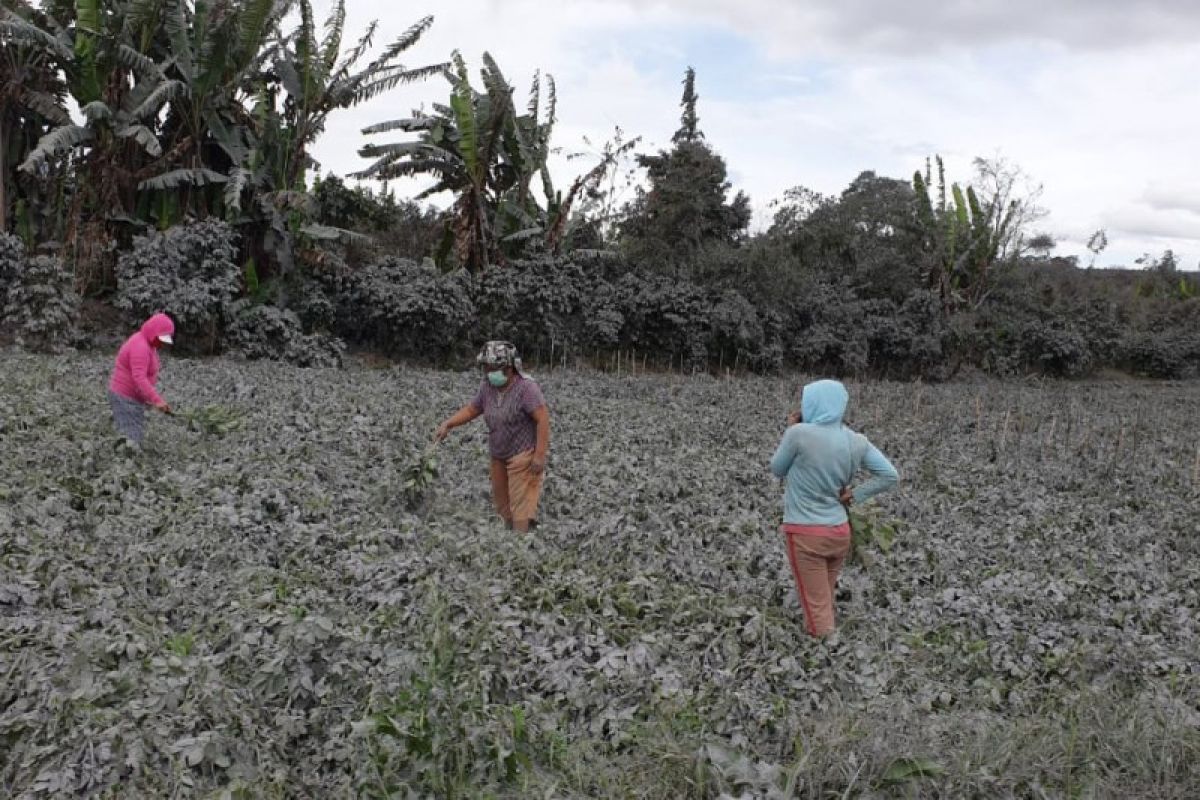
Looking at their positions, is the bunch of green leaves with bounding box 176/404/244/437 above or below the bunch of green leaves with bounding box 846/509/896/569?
above

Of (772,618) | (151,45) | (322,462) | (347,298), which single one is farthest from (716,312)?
(772,618)

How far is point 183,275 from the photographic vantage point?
19.2 metres

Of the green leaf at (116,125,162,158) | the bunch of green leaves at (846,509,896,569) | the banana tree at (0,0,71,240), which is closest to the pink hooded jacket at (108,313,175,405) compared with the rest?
the bunch of green leaves at (846,509,896,569)

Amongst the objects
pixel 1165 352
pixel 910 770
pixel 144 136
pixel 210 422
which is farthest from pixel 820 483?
pixel 1165 352

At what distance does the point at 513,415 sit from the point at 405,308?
582 inches

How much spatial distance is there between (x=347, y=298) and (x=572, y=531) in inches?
619

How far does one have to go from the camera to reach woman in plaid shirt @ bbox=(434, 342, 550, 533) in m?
6.95

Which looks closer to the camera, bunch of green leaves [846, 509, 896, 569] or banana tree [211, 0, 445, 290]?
bunch of green leaves [846, 509, 896, 569]

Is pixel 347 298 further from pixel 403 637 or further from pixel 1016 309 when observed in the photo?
pixel 1016 309

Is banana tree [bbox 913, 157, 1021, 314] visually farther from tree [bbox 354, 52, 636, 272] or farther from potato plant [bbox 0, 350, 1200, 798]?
potato plant [bbox 0, 350, 1200, 798]

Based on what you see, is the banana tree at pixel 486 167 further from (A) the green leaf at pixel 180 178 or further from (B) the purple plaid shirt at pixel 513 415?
(B) the purple plaid shirt at pixel 513 415

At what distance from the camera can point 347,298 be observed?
2181cm

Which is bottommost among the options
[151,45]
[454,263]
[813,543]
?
[813,543]

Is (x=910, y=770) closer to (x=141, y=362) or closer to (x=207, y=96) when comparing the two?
(x=141, y=362)
